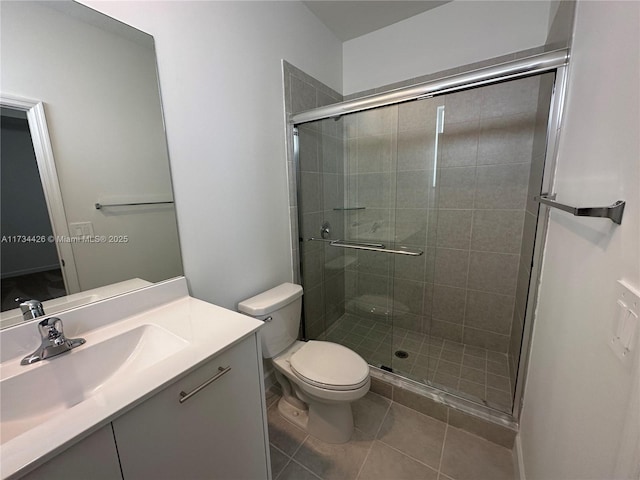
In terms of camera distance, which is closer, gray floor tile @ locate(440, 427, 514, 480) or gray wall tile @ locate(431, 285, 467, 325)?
gray floor tile @ locate(440, 427, 514, 480)

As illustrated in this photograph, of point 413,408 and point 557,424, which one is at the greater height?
point 557,424

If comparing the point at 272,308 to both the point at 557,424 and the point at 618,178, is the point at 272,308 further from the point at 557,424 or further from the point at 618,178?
the point at 618,178

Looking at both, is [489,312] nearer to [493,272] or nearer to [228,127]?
[493,272]

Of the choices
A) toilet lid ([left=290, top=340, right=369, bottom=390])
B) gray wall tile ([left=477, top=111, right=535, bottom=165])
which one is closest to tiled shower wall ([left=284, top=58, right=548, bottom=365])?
gray wall tile ([left=477, top=111, right=535, bottom=165])

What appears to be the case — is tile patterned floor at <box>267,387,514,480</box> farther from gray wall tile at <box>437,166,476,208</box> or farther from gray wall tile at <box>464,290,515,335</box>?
gray wall tile at <box>437,166,476,208</box>

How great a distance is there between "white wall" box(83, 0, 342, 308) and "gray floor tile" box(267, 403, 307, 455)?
750 millimetres

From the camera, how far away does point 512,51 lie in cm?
164

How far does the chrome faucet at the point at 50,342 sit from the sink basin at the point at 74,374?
22mm

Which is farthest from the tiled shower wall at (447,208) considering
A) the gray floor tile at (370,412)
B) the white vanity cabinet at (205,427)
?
the white vanity cabinet at (205,427)

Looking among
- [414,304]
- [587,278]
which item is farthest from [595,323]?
[414,304]

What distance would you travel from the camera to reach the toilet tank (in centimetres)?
141

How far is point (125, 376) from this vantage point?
87 centimetres

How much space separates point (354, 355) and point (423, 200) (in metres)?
1.18

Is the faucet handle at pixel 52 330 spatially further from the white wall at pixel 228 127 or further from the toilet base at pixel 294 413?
the toilet base at pixel 294 413
